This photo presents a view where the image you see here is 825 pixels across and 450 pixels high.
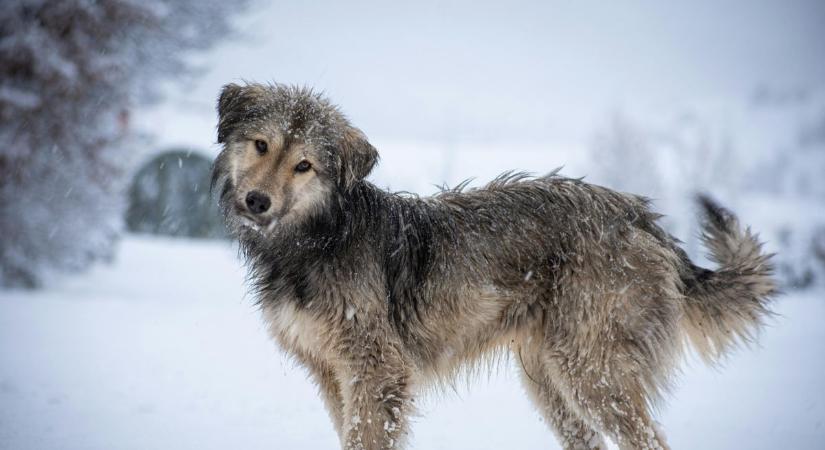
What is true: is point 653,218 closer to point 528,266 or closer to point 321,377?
point 528,266

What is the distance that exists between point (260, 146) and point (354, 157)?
571 millimetres

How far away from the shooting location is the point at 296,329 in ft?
11.8

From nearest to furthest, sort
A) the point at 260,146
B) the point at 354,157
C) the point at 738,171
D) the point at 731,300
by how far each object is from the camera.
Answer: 1. the point at 260,146
2. the point at 354,157
3. the point at 731,300
4. the point at 738,171

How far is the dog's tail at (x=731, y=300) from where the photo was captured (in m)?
4.03

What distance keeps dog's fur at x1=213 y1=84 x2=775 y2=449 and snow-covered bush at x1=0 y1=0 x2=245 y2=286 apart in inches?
376

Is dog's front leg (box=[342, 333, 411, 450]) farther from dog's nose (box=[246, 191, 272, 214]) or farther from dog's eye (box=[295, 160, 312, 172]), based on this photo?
dog's eye (box=[295, 160, 312, 172])

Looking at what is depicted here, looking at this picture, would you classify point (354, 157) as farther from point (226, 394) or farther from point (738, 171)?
point (738, 171)

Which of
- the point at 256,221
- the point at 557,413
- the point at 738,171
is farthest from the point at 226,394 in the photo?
the point at 738,171

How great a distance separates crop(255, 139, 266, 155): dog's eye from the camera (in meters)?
3.55

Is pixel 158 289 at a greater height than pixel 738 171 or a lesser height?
lesser

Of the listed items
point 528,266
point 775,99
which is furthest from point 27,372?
point 775,99

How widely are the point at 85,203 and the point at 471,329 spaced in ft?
36.2

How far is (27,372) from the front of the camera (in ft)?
20.9

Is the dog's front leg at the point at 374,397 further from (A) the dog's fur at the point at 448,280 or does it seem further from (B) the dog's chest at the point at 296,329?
(B) the dog's chest at the point at 296,329
